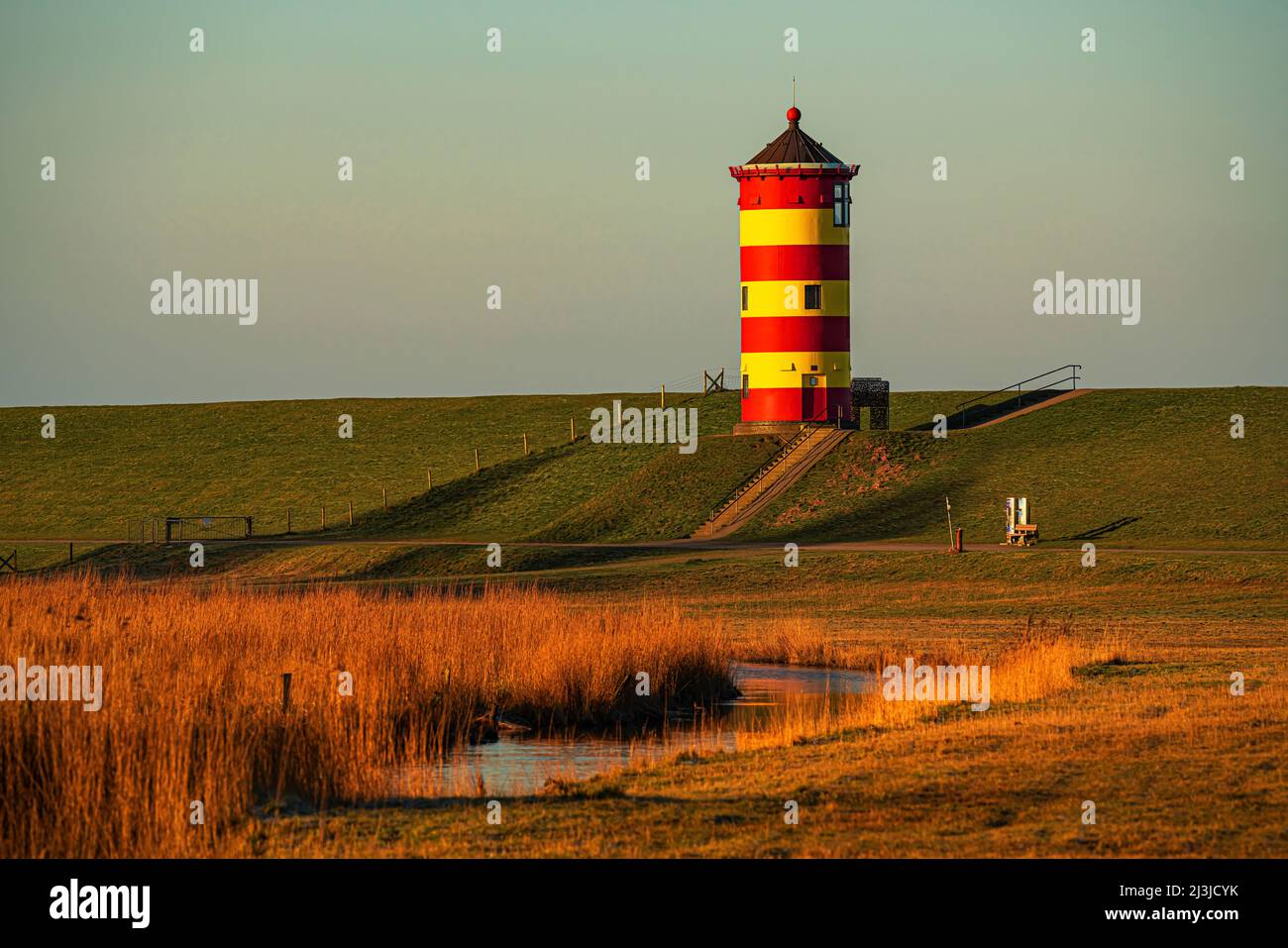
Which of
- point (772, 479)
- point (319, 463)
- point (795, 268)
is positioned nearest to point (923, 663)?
point (772, 479)

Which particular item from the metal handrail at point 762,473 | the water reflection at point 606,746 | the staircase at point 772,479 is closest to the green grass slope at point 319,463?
the metal handrail at point 762,473

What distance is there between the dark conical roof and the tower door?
9.06 meters

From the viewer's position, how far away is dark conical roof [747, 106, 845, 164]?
74688 mm

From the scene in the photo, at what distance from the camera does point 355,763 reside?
20.1m

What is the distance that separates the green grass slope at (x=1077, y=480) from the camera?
6062 cm

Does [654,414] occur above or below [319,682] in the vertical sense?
above

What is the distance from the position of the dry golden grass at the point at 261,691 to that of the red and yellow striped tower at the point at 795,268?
40915mm

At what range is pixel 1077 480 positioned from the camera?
67.4 meters

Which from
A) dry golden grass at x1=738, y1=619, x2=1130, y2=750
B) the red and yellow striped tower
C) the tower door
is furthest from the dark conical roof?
dry golden grass at x1=738, y1=619, x2=1130, y2=750
